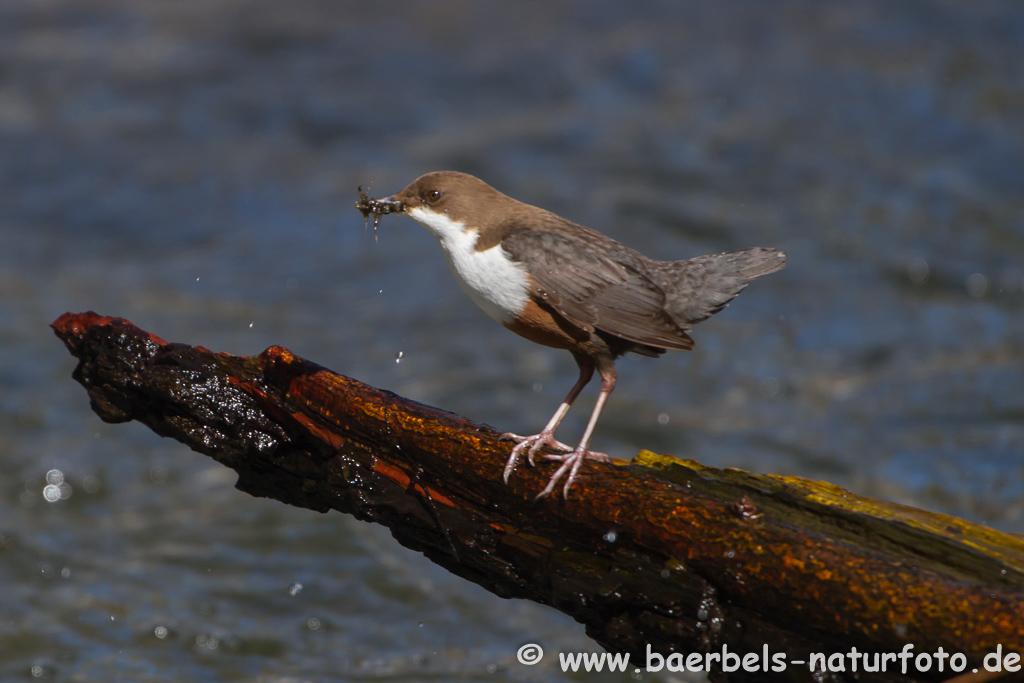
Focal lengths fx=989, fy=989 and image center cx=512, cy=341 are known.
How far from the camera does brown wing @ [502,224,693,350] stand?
10.8ft

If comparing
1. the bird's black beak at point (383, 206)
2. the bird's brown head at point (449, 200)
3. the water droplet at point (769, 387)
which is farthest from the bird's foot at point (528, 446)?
the water droplet at point (769, 387)

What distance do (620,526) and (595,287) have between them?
2.82 feet

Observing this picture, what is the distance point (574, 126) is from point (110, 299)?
16.0ft

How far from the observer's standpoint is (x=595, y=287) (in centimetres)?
335

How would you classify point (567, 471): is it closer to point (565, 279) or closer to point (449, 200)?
point (565, 279)

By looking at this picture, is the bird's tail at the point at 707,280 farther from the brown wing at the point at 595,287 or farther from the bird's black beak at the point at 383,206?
the bird's black beak at the point at 383,206

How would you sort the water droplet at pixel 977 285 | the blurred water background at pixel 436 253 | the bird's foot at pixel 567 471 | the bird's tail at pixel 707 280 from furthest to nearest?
the water droplet at pixel 977 285 → the blurred water background at pixel 436 253 → the bird's tail at pixel 707 280 → the bird's foot at pixel 567 471

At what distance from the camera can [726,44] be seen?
11.2m

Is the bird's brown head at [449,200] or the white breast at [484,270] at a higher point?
the bird's brown head at [449,200]

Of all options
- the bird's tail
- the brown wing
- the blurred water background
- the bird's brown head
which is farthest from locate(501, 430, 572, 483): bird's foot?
the blurred water background

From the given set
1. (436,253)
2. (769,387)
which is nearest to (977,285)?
(769,387)

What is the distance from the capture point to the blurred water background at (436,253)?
498cm

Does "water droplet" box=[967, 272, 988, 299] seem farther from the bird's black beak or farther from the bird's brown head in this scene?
the bird's black beak

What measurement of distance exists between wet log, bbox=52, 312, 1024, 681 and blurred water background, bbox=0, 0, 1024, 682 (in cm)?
147
